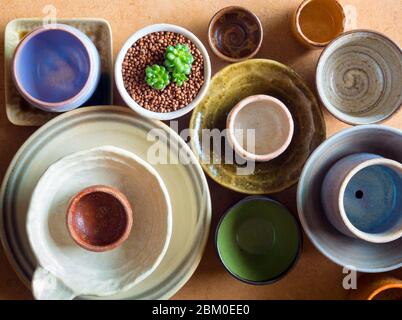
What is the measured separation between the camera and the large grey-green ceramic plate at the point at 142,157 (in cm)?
103

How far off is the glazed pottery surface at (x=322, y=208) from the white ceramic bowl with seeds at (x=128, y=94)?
275 mm

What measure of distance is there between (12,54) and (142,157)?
369 mm

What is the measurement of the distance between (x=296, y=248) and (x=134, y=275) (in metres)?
0.37

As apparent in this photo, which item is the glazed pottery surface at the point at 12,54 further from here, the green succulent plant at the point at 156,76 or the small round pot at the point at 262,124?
the small round pot at the point at 262,124

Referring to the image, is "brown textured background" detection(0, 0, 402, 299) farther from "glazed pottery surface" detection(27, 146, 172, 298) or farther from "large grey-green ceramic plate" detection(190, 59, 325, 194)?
"glazed pottery surface" detection(27, 146, 172, 298)

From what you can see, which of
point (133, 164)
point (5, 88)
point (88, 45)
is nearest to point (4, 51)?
point (5, 88)

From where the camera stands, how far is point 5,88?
1.09m

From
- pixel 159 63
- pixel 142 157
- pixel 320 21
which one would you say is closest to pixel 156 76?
pixel 159 63

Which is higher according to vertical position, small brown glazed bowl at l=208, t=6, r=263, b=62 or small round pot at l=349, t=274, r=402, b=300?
small brown glazed bowl at l=208, t=6, r=263, b=62

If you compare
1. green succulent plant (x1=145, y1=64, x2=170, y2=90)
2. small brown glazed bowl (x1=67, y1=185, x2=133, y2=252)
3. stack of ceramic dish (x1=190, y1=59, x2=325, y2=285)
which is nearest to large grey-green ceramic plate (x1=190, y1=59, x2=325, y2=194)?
stack of ceramic dish (x1=190, y1=59, x2=325, y2=285)

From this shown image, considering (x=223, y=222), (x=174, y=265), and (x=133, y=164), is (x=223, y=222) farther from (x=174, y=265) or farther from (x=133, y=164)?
(x=133, y=164)

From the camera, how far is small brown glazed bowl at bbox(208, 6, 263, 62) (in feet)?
3.69

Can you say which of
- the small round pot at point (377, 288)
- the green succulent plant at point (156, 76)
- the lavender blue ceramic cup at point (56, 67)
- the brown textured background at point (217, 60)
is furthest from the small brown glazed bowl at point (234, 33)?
the small round pot at point (377, 288)

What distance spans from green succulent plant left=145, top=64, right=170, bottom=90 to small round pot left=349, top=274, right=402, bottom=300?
64 cm
